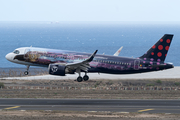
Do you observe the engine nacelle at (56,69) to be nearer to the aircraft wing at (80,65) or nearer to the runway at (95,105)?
the aircraft wing at (80,65)

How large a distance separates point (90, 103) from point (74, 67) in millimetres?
13635

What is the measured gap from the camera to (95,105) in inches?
1529

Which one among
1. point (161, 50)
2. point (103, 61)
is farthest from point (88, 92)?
point (161, 50)

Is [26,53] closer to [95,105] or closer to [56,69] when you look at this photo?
[56,69]

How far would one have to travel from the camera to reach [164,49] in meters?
53.8

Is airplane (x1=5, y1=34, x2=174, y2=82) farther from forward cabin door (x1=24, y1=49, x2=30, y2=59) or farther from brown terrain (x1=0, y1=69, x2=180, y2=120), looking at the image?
brown terrain (x1=0, y1=69, x2=180, y2=120)

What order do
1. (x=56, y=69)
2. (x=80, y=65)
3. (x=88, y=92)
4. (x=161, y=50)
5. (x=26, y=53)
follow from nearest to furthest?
(x=88, y=92) < (x=56, y=69) < (x=80, y=65) < (x=161, y=50) < (x=26, y=53)

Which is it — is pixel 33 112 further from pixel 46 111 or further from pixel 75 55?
pixel 75 55

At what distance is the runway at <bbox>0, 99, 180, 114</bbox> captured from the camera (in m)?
36.4

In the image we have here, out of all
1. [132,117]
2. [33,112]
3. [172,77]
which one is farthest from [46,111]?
[172,77]

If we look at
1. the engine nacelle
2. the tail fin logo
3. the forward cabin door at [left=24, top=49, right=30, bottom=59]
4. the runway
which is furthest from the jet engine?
the tail fin logo

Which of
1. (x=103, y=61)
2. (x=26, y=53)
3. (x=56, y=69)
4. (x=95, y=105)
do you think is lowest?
(x=95, y=105)

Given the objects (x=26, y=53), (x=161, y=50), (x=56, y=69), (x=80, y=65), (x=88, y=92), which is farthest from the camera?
(x=26, y=53)

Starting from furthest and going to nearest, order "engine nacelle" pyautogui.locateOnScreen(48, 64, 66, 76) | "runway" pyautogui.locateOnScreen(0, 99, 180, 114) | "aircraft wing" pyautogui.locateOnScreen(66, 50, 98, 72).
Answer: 1. "engine nacelle" pyautogui.locateOnScreen(48, 64, 66, 76)
2. "aircraft wing" pyautogui.locateOnScreen(66, 50, 98, 72)
3. "runway" pyautogui.locateOnScreen(0, 99, 180, 114)
